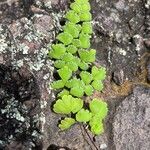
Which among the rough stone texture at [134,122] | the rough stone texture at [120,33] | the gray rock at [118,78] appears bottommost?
the rough stone texture at [134,122]

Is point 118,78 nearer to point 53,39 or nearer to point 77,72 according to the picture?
point 77,72

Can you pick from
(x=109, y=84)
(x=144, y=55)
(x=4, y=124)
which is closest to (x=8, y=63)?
(x=4, y=124)

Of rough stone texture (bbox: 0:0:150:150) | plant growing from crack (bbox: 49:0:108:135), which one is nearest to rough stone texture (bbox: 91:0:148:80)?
rough stone texture (bbox: 0:0:150:150)

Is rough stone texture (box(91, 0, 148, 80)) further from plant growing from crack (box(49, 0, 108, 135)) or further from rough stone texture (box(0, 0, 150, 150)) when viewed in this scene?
plant growing from crack (box(49, 0, 108, 135))

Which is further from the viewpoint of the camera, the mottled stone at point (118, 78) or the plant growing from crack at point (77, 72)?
the mottled stone at point (118, 78)

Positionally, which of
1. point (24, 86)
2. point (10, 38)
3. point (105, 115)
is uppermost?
point (10, 38)

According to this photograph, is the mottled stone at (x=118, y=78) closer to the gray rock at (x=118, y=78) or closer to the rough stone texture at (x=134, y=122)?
the gray rock at (x=118, y=78)

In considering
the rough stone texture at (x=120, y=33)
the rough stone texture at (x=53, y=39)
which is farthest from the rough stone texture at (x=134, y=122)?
the rough stone texture at (x=120, y=33)

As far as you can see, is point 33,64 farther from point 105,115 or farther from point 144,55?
Answer: point 144,55
